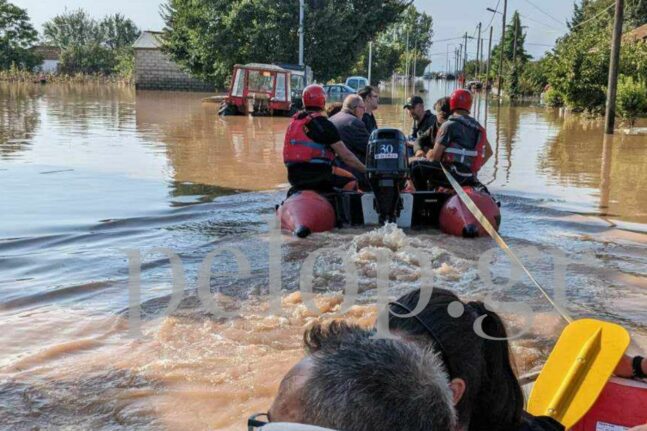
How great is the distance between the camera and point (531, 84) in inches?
1911

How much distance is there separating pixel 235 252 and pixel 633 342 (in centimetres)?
390

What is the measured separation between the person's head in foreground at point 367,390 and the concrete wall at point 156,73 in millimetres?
54600

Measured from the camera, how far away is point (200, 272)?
643 centimetres

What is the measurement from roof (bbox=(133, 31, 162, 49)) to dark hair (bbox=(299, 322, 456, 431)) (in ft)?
Result: 178

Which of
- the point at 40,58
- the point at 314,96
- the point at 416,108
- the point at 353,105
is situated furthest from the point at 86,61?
the point at 314,96

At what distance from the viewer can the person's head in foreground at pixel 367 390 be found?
1187mm

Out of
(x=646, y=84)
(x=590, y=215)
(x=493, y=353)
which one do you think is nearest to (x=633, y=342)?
(x=493, y=353)

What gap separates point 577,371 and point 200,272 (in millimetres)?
4501

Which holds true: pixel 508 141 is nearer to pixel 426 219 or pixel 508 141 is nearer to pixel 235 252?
pixel 426 219

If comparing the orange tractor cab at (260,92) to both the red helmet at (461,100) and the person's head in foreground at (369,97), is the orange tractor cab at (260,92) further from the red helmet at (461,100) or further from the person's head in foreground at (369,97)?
the red helmet at (461,100)

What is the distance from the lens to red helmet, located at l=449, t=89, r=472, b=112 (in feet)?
27.2

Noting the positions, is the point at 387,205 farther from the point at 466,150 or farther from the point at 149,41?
the point at 149,41

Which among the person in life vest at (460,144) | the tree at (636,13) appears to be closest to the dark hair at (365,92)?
the person in life vest at (460,144)

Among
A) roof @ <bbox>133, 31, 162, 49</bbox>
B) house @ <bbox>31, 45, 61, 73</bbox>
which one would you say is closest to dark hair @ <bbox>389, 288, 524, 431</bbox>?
roof @ <bbox>133, 31, 162, 49</bbox>
